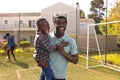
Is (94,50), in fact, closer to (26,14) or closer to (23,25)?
(23,25)

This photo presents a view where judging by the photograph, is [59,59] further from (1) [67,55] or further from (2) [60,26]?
(2) [60,26]

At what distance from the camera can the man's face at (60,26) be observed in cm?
395

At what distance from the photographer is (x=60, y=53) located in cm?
394

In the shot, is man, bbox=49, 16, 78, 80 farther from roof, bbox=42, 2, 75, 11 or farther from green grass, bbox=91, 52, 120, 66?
roof, bbox=42, 2, 75, 11

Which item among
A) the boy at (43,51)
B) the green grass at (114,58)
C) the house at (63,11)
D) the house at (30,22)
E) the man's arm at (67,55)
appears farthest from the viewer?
the house at (63,11)

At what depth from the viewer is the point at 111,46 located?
60.6 feet

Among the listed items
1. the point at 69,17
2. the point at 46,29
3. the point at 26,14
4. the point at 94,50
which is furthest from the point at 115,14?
the point at 26,14

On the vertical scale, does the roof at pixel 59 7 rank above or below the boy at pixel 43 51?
above

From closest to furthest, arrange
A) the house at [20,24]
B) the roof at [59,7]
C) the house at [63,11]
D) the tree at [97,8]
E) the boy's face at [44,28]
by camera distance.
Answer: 1. the boy's face at [44,28]
2. the house at [63,11]
3. the roof at [59,7]
4. the house at [20,24]
5. the tree at [97,8]

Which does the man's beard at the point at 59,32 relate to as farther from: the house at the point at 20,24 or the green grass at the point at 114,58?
the house at the point at 20,24

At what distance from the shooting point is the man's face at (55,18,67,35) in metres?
3.95

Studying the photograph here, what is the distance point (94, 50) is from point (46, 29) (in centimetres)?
1876


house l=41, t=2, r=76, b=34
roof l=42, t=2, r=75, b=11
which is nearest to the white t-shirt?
house l=41, t=2, r=76, b=34

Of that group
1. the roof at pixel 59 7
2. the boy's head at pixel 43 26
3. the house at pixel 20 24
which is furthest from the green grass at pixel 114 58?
the house at pixel 20 24
